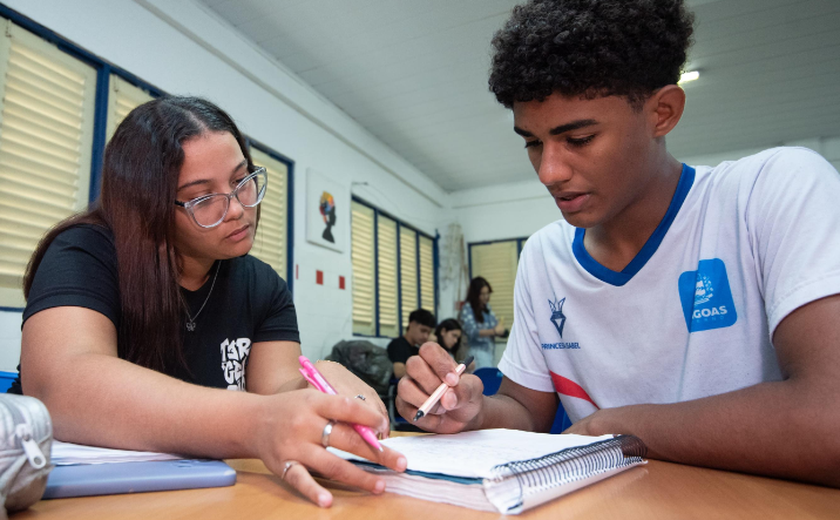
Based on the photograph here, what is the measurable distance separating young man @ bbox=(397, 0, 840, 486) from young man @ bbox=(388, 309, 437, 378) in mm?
3908

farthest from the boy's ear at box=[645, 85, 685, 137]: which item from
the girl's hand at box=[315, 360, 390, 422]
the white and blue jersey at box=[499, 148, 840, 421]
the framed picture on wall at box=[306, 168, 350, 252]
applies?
the framed picture on wall at box=[306, 168, 350, 252]

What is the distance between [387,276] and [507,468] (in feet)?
19.1

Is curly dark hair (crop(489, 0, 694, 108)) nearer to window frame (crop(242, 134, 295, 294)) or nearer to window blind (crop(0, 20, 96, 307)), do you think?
window blind (crop(0, 20, 96, 307))

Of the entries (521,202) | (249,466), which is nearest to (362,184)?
(521,202)

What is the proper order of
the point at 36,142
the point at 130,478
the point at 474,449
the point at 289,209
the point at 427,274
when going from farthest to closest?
the point at 427,274
the point at 289,209
the point at 36,142
the point at 474,449
the point at 130,478

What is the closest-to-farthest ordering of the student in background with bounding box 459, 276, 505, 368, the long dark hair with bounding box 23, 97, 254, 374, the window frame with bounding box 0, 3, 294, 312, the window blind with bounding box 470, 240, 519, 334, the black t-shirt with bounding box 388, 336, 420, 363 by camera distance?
1. the long dark hair with bounding box 23, 97, 254, 374
2. the window frame with bounding box 0, 3, 294, 312
3. the black t-shirt with bounding box 388, 336, 420, 363
4. the student in background with bounding box 459, 276, 505, 368
5. the window blind with bounding box 470, 240, 519, 334

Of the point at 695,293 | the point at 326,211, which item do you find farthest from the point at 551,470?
the point at 326,211

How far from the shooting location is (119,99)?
10.3 feet

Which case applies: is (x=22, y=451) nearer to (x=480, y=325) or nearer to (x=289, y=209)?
(x=289, y=209)

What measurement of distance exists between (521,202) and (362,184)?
2.69 m

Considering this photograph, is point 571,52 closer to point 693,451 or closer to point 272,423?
point 693,451

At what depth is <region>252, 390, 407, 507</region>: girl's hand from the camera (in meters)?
0.57

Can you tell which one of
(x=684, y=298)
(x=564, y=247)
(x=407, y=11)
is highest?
(x=407, y=11)

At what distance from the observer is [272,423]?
2.00ft
